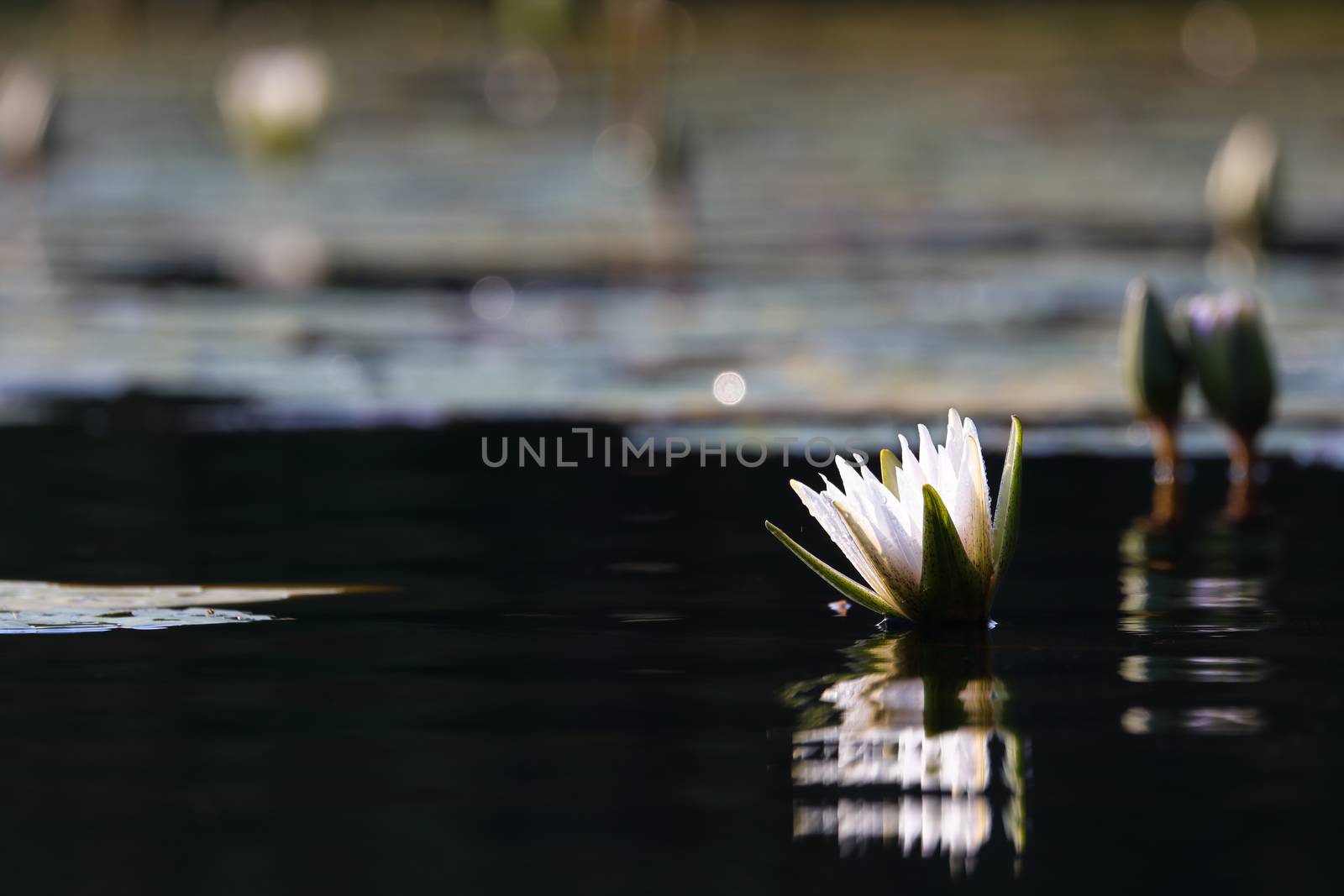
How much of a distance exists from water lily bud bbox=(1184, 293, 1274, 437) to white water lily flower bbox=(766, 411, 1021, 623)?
1.39m

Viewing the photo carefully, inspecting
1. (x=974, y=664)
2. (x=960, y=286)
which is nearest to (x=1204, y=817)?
(x=974, y=664)

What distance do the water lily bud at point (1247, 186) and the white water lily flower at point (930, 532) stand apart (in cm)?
597

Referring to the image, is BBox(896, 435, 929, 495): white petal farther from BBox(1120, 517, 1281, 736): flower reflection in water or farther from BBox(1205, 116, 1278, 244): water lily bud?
BBox(1205, 116, 1278, 244): water lily bud

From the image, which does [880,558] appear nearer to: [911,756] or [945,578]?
[945,578]

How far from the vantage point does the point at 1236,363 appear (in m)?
5.00

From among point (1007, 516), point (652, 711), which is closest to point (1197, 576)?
point (1007, 516)

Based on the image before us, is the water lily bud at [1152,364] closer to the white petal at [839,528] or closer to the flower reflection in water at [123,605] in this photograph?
the white petal at [839,528]

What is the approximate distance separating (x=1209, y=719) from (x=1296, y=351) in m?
4.05

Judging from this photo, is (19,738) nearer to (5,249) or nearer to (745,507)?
(745,507)

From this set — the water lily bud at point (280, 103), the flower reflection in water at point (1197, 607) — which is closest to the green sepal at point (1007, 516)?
the flower reflection in water at point (1197, 607)

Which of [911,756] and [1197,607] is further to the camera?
[1197,607]

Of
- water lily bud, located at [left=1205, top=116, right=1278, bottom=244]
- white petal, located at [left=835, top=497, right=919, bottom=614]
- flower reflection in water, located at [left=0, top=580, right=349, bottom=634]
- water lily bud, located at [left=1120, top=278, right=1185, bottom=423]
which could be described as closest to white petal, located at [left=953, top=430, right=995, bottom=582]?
white petal, located at [left=835, top=497, right=919, bottom=614]

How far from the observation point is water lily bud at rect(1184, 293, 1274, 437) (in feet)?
16.4

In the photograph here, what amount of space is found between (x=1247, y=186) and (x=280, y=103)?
536 centimetres
